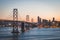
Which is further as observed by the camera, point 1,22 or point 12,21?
point 12,21

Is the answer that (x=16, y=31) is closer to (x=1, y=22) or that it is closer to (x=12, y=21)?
(x=12, y=21)

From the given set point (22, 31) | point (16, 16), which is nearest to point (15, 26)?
point (16, 16)

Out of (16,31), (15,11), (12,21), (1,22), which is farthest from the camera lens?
(16,31)

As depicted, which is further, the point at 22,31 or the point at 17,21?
the point at 22,31

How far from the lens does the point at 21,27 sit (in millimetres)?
24234

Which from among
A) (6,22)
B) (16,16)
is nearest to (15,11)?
(16,16)

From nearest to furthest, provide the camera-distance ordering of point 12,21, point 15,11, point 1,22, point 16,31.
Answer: point 1,22, point 12,21, point 15,11, point 16,31

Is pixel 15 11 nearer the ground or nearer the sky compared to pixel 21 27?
nearer the sky

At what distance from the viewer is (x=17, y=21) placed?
67.0ft

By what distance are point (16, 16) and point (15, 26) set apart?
887mm

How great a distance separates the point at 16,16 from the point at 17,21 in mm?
1671

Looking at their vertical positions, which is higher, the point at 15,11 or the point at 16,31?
the point at 15,11

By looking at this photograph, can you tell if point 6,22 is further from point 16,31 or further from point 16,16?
point 16,31

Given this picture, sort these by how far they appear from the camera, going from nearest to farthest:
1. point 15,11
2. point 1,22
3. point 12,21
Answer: point 1,22 < point 12,21 < point 15,11
